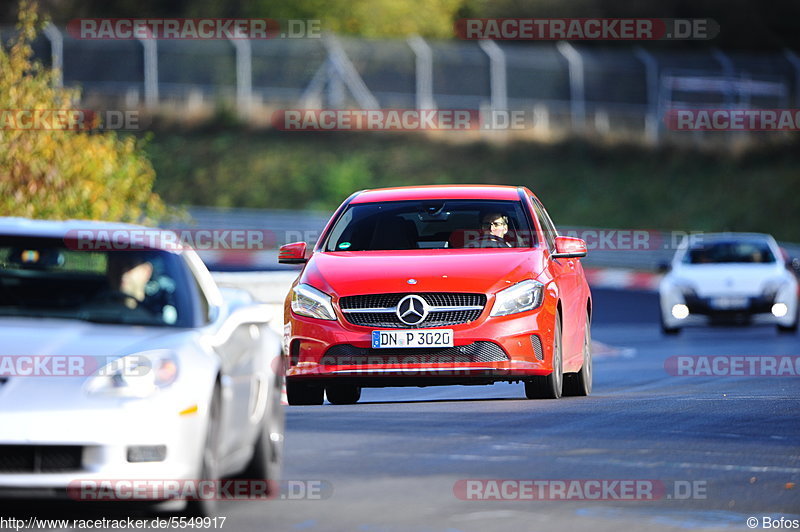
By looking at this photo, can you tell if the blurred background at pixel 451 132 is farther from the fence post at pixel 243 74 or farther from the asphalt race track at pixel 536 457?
the asphalt race track at pixel 536 457

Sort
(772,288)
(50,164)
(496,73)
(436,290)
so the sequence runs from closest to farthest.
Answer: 1. (436,290)
2. (50,164)
3. (772,288)
4. (496,73)

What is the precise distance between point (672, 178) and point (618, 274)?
1641cm

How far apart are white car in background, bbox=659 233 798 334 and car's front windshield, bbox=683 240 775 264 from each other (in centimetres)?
9

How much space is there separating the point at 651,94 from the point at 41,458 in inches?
1940

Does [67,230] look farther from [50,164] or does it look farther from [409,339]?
[50,164]

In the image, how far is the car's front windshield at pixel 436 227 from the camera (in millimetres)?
14195

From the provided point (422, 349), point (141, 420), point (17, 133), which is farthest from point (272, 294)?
point (141, 420)

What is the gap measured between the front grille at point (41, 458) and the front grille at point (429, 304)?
562cm

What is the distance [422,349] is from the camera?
13109 millimetres

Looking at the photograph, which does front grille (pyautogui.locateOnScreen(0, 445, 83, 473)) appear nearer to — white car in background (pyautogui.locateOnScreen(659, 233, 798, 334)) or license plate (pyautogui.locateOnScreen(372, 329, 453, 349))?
license plate (pyautogui.locateOnScreen(372, 329, 453, 349))

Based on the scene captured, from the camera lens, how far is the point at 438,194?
14742mm

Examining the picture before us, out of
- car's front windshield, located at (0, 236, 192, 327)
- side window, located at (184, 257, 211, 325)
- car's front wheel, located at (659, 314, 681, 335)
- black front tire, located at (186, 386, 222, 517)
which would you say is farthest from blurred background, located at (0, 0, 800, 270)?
black front tire, located at (186, 386, 222, 517)

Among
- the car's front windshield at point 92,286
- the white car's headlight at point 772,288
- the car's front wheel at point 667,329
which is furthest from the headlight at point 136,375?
the car's front wheel at point 667,329

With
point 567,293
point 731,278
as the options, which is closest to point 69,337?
point 567,293
